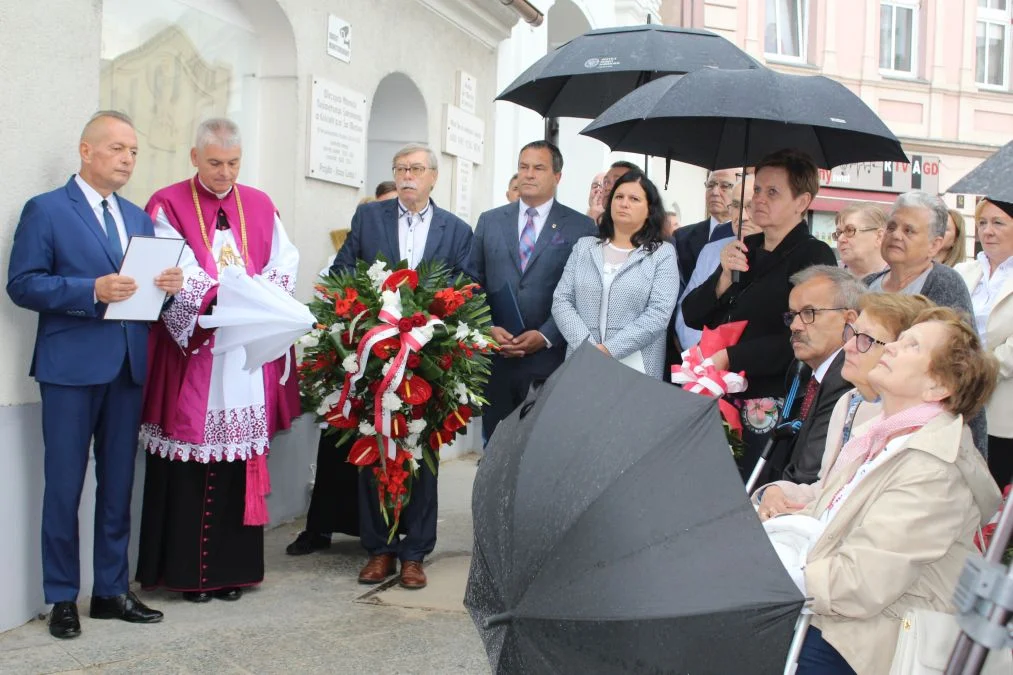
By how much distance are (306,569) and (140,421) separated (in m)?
1.36

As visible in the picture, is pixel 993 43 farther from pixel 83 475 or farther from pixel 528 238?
pixel 83 475

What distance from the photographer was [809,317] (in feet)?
13.6

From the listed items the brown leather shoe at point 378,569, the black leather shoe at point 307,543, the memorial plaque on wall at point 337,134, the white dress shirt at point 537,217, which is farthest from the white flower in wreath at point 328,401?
the memorial plaque on wall at point 337,134

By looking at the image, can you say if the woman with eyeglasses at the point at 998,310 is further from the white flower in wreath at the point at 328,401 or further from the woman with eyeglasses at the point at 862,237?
the white flower in wreath at the point at 328,401

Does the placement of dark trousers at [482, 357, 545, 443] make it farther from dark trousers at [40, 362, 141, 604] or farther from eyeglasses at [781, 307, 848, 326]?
eyeglasses at [781, 307, 848, 326]

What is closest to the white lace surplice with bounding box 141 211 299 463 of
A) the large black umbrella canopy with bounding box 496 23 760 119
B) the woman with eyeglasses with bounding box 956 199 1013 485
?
the large black umbrella canopy with bounding box 496 23 760 119

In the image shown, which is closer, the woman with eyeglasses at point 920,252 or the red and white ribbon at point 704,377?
the red and white ribbon at point 704,377

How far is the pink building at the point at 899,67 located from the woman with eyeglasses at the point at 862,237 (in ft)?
53.8

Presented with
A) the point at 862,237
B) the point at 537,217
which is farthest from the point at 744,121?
the point at 537,217

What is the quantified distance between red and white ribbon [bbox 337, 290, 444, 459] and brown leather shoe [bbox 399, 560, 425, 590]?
2.65 ft

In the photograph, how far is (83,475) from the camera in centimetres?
488

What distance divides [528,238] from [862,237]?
5.94ft

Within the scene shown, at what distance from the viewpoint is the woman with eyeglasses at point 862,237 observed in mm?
6234

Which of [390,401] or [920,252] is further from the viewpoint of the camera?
[390,401]
